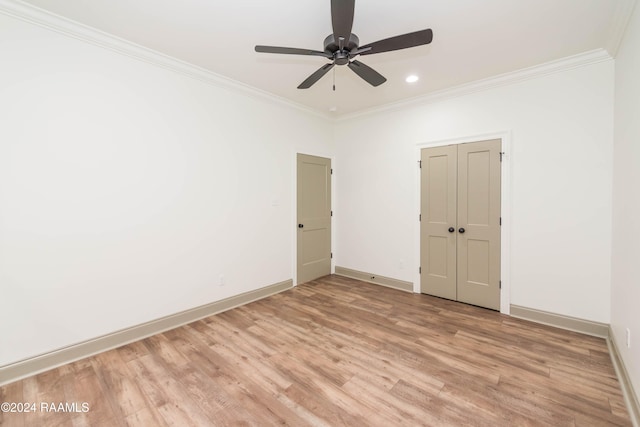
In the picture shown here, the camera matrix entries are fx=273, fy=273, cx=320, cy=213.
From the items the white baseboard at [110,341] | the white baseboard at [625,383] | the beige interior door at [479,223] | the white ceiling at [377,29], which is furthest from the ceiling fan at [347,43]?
the white baseboard at [110,341]

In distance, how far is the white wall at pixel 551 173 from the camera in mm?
2768

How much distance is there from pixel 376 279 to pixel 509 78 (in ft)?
10.7

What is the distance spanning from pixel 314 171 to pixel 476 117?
248cm

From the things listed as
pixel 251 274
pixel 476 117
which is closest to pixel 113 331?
pixel 251 274

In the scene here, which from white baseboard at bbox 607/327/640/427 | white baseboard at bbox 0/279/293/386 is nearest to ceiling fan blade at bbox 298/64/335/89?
white baseboard at bbox 0/279/293/386

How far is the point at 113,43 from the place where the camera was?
2.55 metres

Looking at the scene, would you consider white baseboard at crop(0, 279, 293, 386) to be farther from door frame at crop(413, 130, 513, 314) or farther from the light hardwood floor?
door frame at crop(413, 130, 513, 314)

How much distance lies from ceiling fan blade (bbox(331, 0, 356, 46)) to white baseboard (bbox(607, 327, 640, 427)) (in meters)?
3.02

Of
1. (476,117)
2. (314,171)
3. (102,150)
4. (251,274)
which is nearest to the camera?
(102,150)

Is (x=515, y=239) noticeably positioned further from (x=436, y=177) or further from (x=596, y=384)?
(x=596, y=384)

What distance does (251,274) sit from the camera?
3811 millimetres

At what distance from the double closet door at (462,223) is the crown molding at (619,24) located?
1.22 metres

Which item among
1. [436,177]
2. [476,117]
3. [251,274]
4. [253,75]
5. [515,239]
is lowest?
[251,274]

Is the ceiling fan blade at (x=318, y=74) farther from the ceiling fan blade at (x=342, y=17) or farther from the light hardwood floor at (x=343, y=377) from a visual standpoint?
the light hardwood floor at (x=343, y=377)
